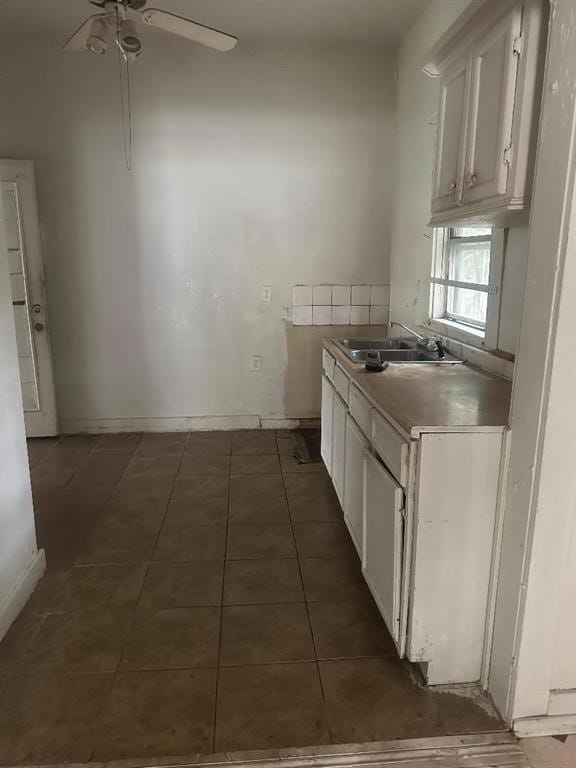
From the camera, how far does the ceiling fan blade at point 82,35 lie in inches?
98.7

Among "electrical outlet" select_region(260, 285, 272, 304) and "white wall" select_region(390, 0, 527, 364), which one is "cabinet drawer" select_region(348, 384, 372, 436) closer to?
"white wall" select_region(390, 0, 527, 364)

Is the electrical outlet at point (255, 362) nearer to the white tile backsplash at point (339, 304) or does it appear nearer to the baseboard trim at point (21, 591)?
the white tile backsplash at point (339, 304)

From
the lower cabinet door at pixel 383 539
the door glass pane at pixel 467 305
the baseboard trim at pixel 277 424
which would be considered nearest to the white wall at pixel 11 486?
the lower cabinet door at pixel 383 539

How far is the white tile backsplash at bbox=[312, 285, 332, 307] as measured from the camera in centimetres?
425

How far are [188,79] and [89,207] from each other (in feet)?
3.78

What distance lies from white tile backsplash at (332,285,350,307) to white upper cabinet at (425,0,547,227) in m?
1.97

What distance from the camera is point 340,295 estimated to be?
427 cm

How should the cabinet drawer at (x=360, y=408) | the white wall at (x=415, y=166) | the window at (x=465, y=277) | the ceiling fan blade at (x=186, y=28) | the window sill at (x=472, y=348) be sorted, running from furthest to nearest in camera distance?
the white wall at (x=415, y=166) < the window at (x=465, y=277) < the ceiling fan blade at (x=186, y=28) < the window sill at (x=472, y=348) < the cabinet drawer at (x=360, y=408)

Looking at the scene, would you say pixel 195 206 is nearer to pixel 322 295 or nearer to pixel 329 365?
pixel 322 295

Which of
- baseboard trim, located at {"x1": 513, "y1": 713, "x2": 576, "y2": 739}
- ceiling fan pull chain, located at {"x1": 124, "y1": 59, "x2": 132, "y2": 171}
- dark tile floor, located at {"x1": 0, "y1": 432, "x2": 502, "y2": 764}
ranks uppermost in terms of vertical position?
ceiling fan pull chain, located at {"x1": 124, "y1": 59, "x2": 132, "y2": 171}

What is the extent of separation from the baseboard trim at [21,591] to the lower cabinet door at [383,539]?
1.38m

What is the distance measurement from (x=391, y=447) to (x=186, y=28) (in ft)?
7.18

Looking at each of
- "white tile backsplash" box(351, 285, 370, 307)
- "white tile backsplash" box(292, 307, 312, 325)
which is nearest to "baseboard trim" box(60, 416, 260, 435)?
"white tile backsplash" box(292, 307, 312, 325)

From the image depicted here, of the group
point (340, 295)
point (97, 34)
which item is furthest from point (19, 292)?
point (340, 295)
